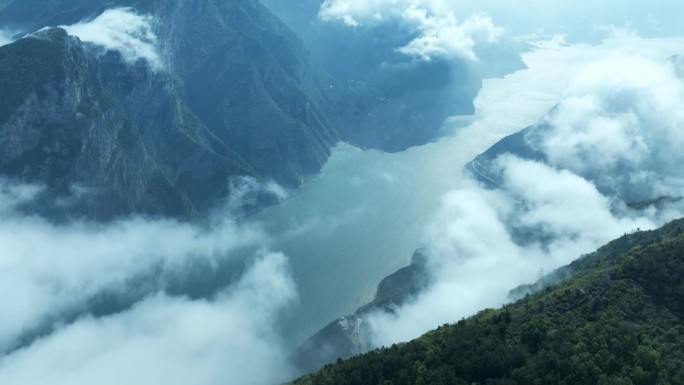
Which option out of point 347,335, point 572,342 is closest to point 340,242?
point 347,335

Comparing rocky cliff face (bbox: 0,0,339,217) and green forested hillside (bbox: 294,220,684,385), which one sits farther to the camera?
rocky cliff face (bbox: 0,0,339,217)

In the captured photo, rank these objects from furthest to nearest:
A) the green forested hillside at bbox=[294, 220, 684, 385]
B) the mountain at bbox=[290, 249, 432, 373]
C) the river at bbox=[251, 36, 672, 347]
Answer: the river at bbox=[251, 36, 672, 347]
the mountain at bbox=[290, 249, 432, 373]
the green forested hillside at bbox=[294, 220, 684, 385]

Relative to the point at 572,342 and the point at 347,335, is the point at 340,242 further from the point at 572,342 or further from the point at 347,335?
the point at 572,342

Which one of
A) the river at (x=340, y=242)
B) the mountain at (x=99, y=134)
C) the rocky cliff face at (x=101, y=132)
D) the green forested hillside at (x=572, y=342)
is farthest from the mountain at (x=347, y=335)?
the rocky cliff face at (x=101, y=132)

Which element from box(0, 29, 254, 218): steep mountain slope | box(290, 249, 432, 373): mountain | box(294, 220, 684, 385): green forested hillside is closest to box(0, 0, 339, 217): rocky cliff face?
box(0, 29, 254, 218): steep mountain slope

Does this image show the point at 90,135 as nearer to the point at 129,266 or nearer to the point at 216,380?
the point at 129,266

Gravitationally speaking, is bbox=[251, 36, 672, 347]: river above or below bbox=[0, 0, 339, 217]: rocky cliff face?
below

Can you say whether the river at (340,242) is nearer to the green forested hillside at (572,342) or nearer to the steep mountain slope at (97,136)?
the steep mountain slope at (97,136)

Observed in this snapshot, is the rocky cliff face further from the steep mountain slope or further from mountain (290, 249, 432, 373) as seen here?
mountain (290, 249, 432, 373)

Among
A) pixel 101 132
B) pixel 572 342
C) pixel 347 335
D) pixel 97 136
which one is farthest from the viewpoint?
pixel 101 132

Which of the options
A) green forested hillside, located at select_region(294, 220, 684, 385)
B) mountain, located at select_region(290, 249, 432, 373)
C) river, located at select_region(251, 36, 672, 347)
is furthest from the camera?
Result: river, located at select_region(251, 36, 672, 347)
